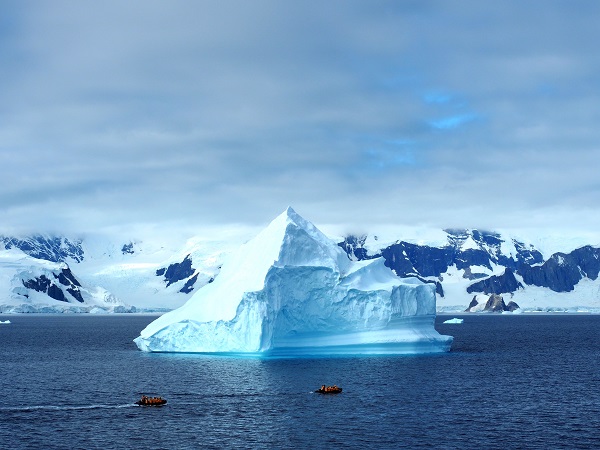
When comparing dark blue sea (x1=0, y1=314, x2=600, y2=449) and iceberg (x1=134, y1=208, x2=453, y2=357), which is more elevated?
iceberg (x1=134, y1=208, x2=453, y2=357)

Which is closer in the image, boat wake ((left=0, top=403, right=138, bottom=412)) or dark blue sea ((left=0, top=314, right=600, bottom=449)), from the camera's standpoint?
dark blue sea ((left=0, top=314, right=600, bottom=449))

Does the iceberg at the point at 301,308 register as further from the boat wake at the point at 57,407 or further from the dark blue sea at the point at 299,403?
the boat wake at the point at 57,407

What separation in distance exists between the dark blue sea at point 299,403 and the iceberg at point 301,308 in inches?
76.2

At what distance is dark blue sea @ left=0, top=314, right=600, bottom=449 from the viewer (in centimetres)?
4109

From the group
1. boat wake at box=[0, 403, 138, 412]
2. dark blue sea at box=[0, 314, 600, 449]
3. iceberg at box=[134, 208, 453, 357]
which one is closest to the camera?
dark blue sea at box=[0, 314, 600, 449]

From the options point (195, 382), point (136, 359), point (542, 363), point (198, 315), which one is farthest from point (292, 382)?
point (542, 363)

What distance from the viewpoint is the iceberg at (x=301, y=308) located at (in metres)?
74.4

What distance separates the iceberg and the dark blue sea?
1935 millimetres

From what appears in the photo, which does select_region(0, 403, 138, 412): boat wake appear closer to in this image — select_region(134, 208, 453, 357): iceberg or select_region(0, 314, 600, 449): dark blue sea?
select_region(0, 314, 600, 449): dark blue sea

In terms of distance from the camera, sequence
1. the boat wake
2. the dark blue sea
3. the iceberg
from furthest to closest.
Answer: the iceberg → the boat wake → the dark blue sea

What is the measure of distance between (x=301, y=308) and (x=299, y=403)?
24952 mm

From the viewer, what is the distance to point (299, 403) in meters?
51.5

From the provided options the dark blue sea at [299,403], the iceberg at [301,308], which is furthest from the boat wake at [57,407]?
the iceberg at [301,308]

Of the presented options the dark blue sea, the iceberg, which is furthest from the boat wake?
the iceberg
